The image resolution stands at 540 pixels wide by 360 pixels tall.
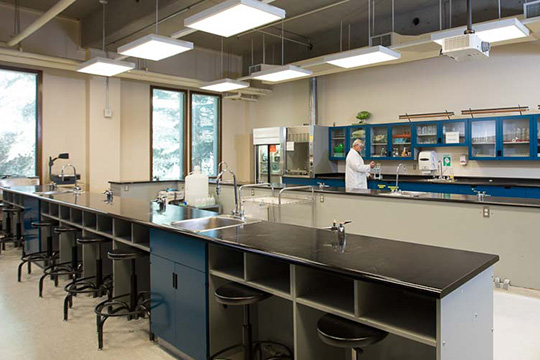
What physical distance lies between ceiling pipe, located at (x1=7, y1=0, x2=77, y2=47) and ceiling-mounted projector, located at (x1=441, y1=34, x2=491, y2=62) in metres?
4.37

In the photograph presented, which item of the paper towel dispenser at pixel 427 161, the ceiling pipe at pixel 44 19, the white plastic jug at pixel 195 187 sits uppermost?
the ceiling pipe at pixel 44 19

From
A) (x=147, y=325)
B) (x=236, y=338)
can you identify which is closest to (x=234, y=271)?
(x=236, y=338)

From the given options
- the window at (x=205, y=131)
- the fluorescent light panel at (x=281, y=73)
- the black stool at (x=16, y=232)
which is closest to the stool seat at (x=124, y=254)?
the fluorescent light panel at (x=281, y=73)

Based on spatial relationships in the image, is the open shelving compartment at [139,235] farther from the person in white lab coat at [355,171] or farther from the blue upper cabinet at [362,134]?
the blue upper cabinet at [362,134]

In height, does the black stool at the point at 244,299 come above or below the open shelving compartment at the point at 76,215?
below

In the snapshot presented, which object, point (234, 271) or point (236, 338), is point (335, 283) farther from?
point (236, 338)

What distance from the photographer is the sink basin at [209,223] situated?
270 cm

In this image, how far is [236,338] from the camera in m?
2.61

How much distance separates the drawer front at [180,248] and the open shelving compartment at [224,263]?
0.05m

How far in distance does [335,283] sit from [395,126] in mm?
5963

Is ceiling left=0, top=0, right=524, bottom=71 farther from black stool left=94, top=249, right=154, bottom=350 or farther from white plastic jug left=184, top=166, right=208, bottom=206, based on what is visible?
black stool left=94, top=249, right=154, bottom=350

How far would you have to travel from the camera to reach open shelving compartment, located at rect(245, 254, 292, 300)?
84.0 inches

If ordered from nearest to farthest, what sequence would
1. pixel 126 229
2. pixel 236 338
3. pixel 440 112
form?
pixel 236 338, pixel 126 229, pixel 440 112

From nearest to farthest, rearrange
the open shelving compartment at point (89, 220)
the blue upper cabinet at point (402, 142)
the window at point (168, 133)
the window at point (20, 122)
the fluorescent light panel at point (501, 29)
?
the fluorescent light panel at point (501, 29)
the open shelving compartment at point (89, 220)
the window at point (20, 122)
the blue upper cabinet at point (402, 142)
the window at point (168, 133)
